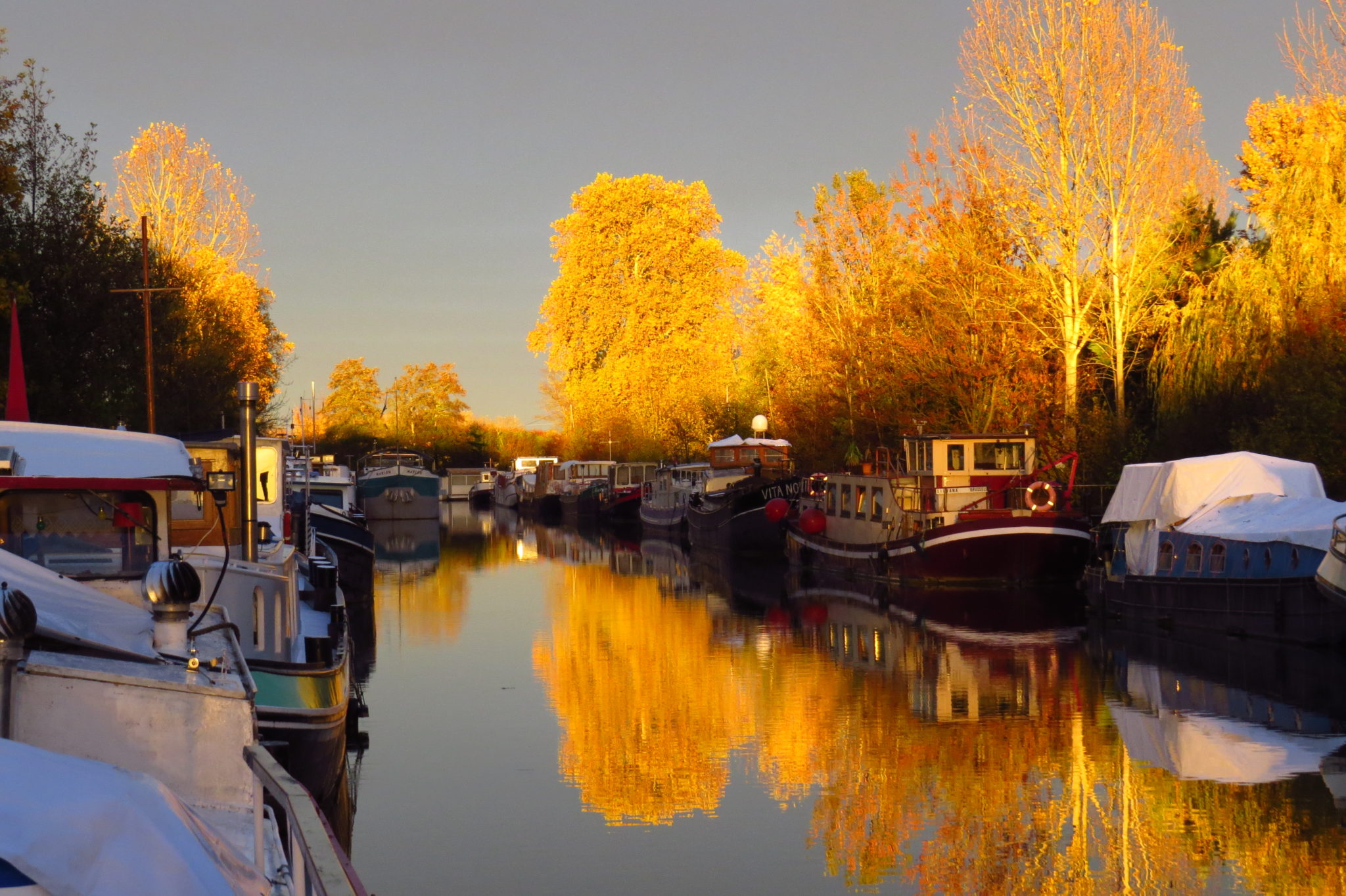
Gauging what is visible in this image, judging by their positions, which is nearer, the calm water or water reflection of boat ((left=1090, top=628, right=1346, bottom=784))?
the calm water

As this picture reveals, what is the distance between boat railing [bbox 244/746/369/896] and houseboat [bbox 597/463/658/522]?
57390mm

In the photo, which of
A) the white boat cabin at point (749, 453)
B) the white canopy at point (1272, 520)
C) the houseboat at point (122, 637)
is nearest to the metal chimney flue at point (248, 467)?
the houseboat at point (122, 637)

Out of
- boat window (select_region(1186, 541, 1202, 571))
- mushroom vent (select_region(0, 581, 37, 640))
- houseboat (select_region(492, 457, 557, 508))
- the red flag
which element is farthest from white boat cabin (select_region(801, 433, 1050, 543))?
houseboat (select_region(492, 457, 557, 508))

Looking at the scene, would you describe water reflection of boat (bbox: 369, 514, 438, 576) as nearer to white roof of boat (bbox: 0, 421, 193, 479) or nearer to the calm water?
the calm water

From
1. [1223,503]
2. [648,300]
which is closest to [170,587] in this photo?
[1223,503]

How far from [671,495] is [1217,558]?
34.8 m

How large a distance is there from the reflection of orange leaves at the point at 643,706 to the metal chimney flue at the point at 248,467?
12.8 ft

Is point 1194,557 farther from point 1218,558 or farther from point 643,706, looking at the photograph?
point 643,706

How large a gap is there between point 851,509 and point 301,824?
30.3 m

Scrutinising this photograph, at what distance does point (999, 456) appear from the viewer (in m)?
31.8

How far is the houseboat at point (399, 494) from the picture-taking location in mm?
68625

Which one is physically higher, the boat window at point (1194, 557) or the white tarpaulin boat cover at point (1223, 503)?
the white tarpaulin boat cover at point (1223, 503)

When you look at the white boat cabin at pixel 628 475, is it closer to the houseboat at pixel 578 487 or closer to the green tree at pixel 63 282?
the houseboat at pixel 578 487

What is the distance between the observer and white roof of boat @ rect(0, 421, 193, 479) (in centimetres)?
1027
